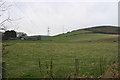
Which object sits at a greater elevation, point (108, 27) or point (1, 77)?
point (108, 27)

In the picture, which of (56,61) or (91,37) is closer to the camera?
(56,61)

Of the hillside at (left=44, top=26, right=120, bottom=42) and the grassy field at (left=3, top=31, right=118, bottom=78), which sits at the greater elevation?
the hillside at (left=44, top=26, right=120, bottom=42)

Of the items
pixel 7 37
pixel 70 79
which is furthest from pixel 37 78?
pixel 7 37

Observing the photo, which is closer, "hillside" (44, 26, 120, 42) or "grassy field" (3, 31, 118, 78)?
"grassy field" (3, 31, 118, 78)

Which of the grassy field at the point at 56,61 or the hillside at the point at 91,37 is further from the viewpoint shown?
the hillside at the point at 91,37

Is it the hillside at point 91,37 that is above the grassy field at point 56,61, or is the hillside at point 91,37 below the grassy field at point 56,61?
above

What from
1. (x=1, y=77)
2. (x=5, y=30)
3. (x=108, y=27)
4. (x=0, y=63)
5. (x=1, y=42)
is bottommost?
(x=1, y=77)

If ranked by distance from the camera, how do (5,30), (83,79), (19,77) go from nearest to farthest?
(5,30) < (83,79) < (19,77)

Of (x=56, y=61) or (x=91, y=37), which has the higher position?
(x=91, y=37)

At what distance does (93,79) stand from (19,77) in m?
4.71

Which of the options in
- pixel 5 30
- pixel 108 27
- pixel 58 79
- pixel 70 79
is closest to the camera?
pixel 5 30

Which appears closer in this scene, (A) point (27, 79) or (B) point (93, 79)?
(B) point (93, 79)

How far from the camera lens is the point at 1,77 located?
7.75 meters

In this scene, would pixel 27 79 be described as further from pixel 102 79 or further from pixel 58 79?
pixel 102 79
